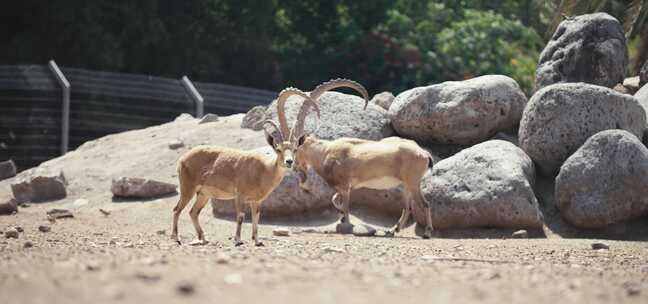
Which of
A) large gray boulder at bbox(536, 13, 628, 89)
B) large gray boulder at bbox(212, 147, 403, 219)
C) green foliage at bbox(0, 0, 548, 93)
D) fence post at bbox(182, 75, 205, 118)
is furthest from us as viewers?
green foliage at bbox(0, 0, 548, 93)

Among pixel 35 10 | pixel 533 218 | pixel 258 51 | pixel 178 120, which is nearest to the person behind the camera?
pixel 533 218

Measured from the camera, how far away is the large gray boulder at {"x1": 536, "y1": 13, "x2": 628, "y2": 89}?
1761 cm

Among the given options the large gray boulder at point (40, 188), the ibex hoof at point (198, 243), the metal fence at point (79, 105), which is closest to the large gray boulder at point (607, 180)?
the ibex hoof at point (198, 243)

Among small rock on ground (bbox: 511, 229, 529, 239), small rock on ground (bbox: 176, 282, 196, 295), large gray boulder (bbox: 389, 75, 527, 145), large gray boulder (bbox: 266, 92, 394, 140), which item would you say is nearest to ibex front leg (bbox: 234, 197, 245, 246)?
small rock on ground (bbox: 511, 229, 529, 239)

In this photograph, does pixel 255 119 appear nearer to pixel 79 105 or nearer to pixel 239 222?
pixel 79 105

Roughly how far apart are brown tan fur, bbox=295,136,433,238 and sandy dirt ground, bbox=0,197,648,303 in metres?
1.19

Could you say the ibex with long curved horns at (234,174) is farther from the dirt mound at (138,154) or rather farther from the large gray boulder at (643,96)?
the large gray boulder at (643,96)

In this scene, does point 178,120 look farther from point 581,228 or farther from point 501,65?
point 501,65

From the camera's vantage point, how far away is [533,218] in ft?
48.2

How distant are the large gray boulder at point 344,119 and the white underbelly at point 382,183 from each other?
199cm

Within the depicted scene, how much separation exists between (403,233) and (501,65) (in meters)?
17.0

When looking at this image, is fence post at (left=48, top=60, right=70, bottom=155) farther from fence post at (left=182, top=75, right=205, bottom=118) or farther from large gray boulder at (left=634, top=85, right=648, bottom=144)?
large gray boulder at (left=634, top=85, right=648, bottom=144)

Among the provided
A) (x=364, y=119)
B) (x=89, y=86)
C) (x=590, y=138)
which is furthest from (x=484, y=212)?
(x=89, y=86)

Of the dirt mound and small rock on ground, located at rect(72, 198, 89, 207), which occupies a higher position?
the dirt mound
